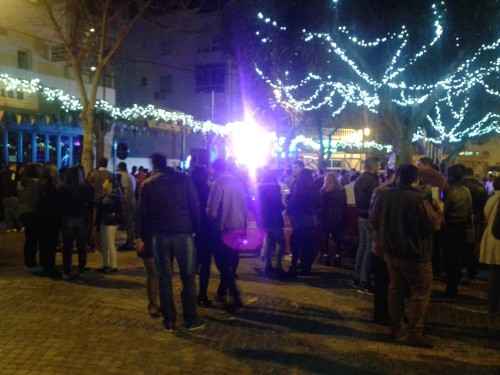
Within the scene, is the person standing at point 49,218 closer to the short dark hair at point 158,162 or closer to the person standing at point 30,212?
the person standing at point 30,212

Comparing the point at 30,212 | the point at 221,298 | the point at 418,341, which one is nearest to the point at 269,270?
the point at 221,298

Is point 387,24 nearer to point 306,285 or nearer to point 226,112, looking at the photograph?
point 306,285

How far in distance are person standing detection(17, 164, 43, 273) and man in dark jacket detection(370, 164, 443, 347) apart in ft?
18.2

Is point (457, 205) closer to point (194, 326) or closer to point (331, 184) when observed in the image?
point (331, 184)

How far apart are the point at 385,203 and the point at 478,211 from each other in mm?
3787

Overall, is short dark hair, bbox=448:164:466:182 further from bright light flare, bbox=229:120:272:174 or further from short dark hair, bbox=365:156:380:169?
bright light flare, bbox=229:120:272:174

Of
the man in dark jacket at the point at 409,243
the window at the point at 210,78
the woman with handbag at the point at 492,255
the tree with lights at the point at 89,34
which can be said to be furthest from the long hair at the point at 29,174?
the window at the point at 210,78

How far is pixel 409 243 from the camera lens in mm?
5309

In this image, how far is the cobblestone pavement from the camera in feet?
16.1

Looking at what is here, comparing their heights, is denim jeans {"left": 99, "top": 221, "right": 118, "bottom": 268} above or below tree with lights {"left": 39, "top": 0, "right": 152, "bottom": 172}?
below

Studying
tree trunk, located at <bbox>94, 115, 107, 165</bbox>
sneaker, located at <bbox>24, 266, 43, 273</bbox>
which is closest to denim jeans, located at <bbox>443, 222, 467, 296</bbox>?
sneaker, located at <bbox>24, 266, 43, 273</bbox>

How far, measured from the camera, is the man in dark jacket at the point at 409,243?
5324mm

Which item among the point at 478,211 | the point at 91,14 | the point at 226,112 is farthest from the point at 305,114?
the point at 478,211

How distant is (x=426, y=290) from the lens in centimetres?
538
